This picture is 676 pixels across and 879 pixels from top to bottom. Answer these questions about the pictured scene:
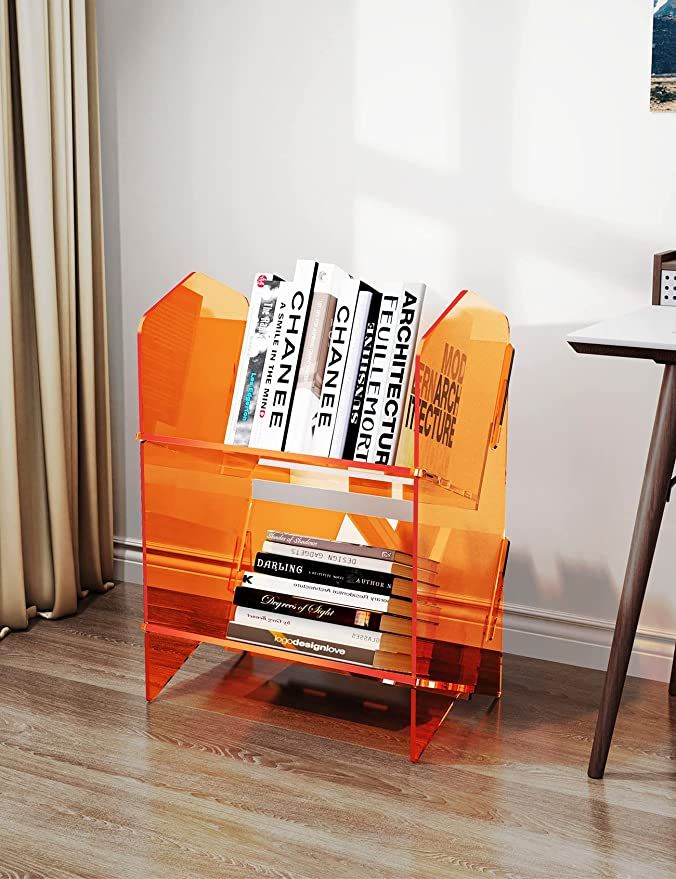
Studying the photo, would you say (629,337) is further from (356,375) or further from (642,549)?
(356,375)

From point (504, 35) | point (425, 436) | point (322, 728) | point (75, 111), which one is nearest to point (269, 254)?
point (75, 111)

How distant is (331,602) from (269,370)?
0.43 m

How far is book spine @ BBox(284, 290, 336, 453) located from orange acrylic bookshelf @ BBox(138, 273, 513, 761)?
0.14 feet

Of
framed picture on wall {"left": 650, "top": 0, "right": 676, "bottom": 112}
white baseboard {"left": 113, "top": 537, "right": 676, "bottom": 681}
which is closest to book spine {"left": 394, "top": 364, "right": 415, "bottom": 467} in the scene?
white baseboard {"left": 113, "top": 537, "right": 676, "bottom": 681}

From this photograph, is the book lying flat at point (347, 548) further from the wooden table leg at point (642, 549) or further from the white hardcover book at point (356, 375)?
the wooden table leg at point (642, 549)

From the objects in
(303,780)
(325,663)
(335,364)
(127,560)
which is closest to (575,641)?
(325,663)

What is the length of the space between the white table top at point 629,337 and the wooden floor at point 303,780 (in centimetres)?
73

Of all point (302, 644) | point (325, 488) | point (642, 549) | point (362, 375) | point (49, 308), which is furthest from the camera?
point (49, 308)

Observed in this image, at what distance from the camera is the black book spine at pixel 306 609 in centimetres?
178

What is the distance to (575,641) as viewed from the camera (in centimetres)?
212

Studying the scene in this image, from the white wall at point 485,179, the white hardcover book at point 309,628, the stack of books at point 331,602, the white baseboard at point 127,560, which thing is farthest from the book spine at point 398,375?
the white baseboard at point 127,560

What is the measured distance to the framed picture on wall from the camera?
72.6 inches

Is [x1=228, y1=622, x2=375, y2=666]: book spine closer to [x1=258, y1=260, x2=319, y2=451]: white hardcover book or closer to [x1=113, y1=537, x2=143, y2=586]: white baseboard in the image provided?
[x1=258, y1=260, x2=319, y2=451]: white hardcover book

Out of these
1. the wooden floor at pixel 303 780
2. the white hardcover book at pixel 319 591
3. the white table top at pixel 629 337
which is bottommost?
the wooden floor at pixel 303 780
